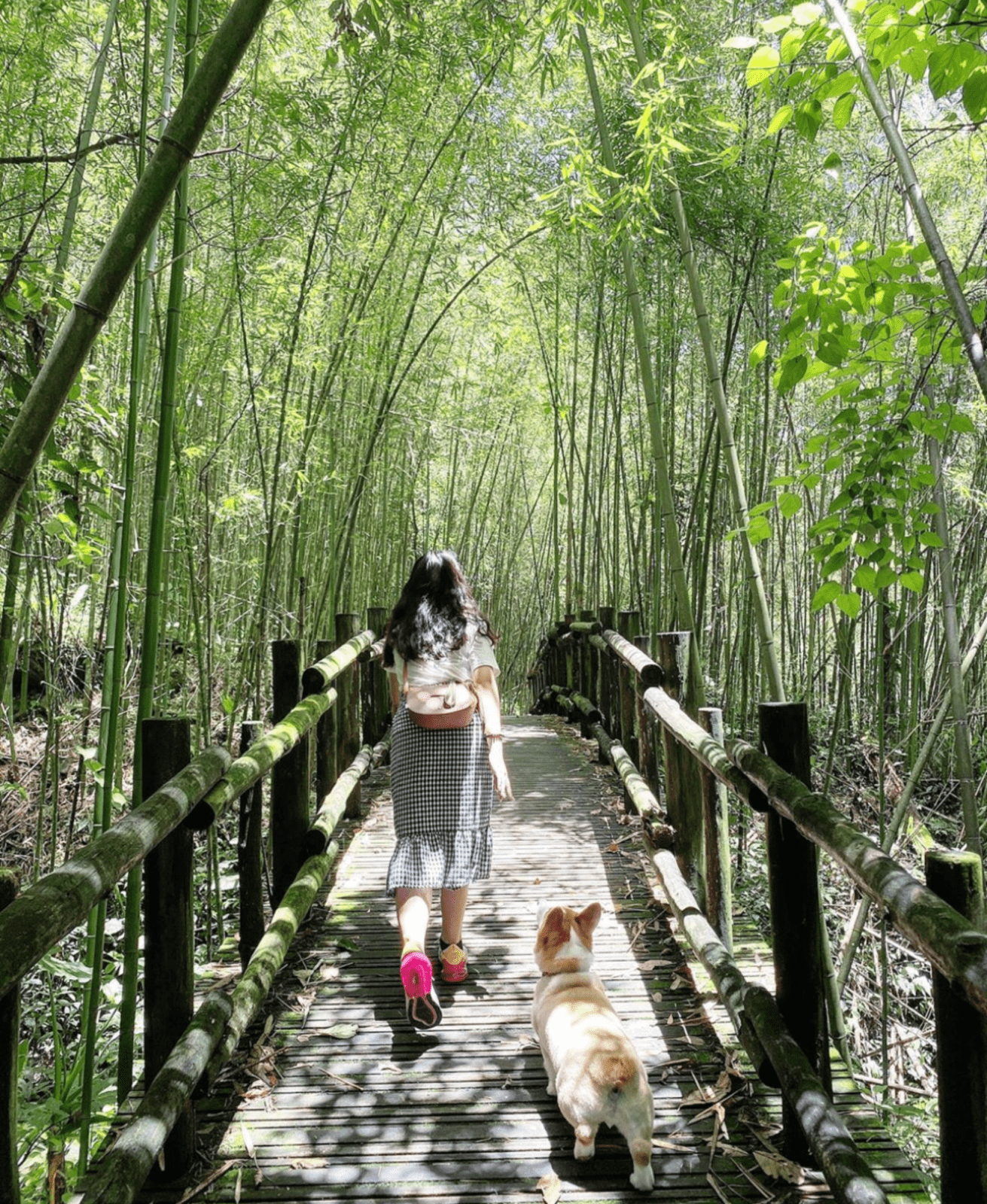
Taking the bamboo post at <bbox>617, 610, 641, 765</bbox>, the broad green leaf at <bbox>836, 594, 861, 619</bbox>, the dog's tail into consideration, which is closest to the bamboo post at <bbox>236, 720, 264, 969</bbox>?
the dog's tail

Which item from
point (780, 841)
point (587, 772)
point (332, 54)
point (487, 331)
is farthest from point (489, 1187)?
point (487, 331)

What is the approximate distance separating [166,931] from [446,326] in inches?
228

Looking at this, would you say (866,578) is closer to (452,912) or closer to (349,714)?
(452,912)

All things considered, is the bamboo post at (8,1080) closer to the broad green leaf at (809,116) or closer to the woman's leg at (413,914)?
the woman's leg at (413,914)

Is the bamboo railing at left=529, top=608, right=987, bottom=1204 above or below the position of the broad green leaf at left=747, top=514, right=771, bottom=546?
below

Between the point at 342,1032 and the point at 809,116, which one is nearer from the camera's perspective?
the point at 809,116

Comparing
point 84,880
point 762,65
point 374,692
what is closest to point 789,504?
point 762,65

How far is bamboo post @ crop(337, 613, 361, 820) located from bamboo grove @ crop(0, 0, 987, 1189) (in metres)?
0.32

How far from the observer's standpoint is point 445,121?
454 cm

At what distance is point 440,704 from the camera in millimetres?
2324

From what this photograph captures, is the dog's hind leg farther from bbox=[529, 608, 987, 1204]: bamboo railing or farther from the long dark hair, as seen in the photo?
the long dark hair

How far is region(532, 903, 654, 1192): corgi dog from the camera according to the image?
1.54 meters

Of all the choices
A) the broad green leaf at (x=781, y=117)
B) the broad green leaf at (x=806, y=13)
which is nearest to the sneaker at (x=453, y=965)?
the broad green leaf at (x=781, y=117)

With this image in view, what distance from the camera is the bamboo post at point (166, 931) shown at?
1.52 m
